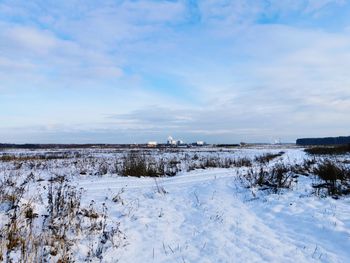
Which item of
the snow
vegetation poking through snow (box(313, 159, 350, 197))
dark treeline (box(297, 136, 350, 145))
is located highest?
dark treeline (box(297, 136, 350, 145))

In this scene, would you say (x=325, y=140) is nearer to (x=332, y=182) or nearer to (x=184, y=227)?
(x=332, y=182)

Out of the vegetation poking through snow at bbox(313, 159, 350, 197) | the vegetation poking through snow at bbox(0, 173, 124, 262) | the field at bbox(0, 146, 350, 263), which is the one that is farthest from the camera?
the vegetation poking through snow at bbox(313, 159, 350, 197)

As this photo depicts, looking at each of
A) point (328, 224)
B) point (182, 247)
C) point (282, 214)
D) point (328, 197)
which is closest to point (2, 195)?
point (182, 247)

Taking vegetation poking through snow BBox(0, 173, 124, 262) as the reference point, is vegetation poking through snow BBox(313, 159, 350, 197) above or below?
above

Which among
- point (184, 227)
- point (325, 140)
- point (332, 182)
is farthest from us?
point (325, 140)

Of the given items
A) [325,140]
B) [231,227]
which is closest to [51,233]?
[231,227]

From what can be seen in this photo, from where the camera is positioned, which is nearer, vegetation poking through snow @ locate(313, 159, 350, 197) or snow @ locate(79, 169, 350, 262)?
snow @ locate(79, 169, 350, 262)

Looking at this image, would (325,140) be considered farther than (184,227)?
Yes

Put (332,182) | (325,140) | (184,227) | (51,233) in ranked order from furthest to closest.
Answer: (325,140), (332,182), (184,227), (51,233)

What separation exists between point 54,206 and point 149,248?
272cm

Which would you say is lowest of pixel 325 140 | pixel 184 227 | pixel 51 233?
pixel 184 227

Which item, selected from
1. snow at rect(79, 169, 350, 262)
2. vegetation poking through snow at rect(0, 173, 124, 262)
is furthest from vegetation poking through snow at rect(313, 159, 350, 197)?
vegetation poking through snow at rect(0, 173, 124, 262)

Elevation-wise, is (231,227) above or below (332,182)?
below

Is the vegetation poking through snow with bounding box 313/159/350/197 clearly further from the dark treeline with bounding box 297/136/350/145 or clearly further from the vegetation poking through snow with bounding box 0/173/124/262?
the dark treeline with bounding box 297/136/350/145
